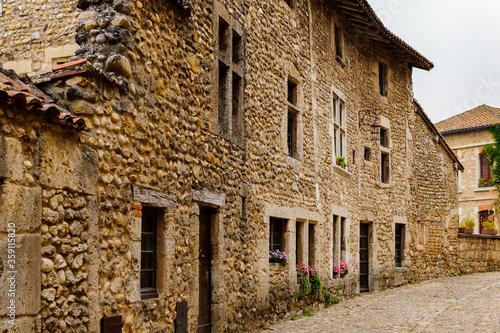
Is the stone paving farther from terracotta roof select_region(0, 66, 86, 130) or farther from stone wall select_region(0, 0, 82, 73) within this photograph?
terracotta roof select_region(0, 66, 86, 130)

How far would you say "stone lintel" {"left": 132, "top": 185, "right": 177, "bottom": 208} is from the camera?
5.76 metres

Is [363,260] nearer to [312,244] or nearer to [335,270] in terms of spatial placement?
[335,270]

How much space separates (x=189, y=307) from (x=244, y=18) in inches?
183

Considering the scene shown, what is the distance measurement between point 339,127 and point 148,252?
866 cm

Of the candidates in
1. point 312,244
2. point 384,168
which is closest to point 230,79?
point 312,244

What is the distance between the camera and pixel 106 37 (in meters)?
5.60

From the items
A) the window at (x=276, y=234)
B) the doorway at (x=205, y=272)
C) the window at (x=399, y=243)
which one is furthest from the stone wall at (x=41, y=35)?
the window at (x=399, y=243)

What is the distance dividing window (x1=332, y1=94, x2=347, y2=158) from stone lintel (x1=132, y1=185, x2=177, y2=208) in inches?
304

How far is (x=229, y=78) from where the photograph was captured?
8445mm

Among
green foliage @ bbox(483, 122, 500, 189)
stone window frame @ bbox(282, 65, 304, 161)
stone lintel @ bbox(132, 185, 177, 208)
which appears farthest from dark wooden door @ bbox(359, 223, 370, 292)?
green foliage @ bbox(483, 122, 500, 189)

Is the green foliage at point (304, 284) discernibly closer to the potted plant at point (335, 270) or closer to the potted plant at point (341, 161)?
the potted plant at point (335, 270)

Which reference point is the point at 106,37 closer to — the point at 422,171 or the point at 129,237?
the point at 129,237

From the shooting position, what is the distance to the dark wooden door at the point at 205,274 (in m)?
7.56

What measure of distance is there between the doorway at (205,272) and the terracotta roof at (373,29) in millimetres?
7741
